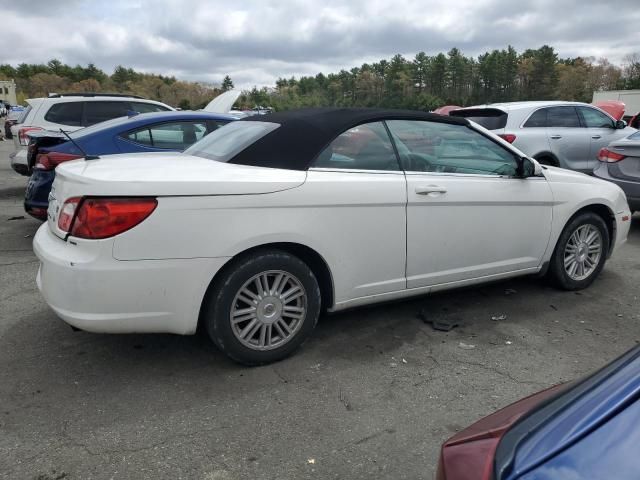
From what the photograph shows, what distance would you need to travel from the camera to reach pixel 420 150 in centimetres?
388

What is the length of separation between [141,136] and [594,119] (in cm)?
788

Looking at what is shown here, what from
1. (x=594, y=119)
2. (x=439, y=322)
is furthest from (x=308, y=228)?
(x=594, y=119)

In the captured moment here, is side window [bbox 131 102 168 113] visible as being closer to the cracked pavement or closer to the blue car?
the blue car

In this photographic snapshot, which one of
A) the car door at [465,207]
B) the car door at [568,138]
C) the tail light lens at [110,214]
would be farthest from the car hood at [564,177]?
the car door at [568,138]

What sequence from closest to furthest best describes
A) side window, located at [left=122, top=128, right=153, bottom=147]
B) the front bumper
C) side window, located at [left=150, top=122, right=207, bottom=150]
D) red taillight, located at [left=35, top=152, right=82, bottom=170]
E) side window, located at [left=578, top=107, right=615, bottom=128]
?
the front bumper → red taillight, located at [left=35, top=152, right=82, bottom=170] → side window, located at [left=122, top=128, right=153, bottom=147] → side window, located at [left=150, top=122, right=207, bottom=150] → side window, located at [left=578, top=107, right=615, bottom=128]

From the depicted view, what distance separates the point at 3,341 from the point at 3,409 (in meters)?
Result: 0.95

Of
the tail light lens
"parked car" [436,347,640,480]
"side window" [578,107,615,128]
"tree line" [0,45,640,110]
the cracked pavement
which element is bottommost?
the cracked pavement

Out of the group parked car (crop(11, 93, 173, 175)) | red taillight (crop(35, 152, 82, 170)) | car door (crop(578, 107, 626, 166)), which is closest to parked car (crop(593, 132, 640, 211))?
car door (crop(578, 107, 626, 166))

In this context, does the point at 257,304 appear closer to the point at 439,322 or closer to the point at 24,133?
the point at 439,322

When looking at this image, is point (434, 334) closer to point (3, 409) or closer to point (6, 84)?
point (3, 409)

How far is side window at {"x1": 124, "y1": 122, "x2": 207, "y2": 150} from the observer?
623 centimetres

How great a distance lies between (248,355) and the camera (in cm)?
323

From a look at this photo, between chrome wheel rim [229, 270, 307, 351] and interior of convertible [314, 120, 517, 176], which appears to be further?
interior of convertible [314, 120, 517, 176]

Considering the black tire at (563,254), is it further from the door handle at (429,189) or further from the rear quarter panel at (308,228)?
the rear quarter panel at (308,228)
